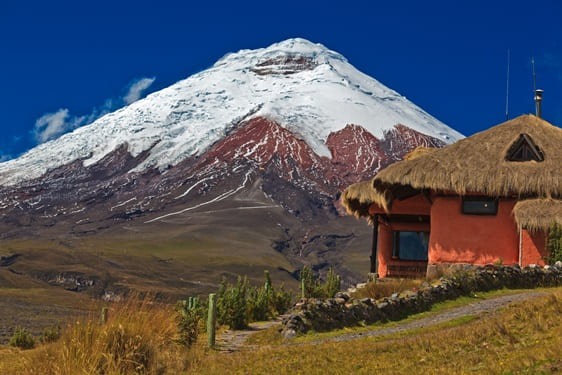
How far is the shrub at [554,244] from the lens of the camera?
2020 cm

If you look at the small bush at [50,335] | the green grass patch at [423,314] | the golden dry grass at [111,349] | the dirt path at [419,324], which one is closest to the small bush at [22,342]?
the small bush at [50,335]

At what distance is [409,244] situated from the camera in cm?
2666

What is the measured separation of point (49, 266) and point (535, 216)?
3518 inches

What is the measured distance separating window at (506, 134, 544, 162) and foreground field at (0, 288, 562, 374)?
12.2m

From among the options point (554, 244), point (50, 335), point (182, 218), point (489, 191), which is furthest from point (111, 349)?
point (182, 218)

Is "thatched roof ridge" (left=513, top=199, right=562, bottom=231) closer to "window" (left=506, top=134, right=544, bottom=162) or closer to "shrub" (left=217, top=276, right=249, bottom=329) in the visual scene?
"window" (left=506, top=134, right=544, bottom=162)

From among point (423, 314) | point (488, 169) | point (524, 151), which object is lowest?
point (423, 314)

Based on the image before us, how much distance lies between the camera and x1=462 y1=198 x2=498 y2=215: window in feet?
73.0

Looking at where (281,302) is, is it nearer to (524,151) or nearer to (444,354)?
(524,151)

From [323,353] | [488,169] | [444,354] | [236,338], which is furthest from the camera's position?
[488,169]

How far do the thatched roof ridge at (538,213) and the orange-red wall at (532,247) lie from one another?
1.23ft

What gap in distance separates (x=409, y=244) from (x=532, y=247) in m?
6.12

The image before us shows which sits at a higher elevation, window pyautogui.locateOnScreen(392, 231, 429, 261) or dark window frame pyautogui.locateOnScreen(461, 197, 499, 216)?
dark window frame pyautogui.locateOnScreen(461, 197, 499, 216)

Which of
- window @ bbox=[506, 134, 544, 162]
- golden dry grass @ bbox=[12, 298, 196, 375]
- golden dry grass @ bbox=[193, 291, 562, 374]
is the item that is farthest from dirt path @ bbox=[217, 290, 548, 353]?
window @ bbox=[506, 134, 544, 162]
